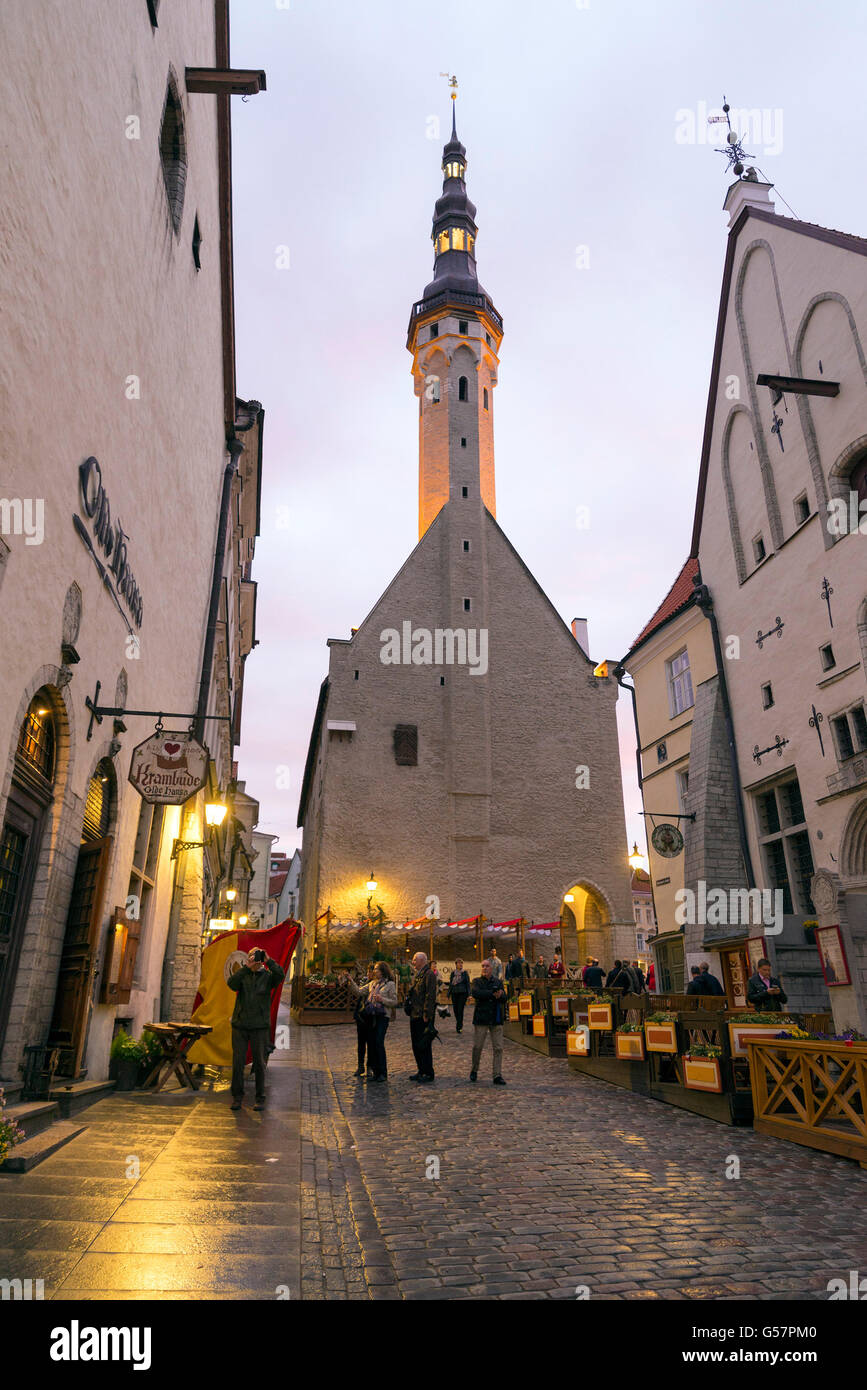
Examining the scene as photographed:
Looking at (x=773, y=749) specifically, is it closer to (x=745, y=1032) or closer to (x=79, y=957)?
(x=745, y=1032)

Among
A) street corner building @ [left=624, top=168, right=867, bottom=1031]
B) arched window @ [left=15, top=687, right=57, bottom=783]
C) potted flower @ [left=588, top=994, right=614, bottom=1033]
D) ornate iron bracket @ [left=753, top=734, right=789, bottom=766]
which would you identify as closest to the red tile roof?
street corner building @ [left=624, top=168, right=867, bottom=1031]

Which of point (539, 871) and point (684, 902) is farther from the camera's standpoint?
point (539, 871)

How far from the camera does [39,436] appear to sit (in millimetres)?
6449

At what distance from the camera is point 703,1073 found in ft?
32.6

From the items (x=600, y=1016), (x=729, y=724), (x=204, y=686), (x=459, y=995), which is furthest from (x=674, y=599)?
(x=600, y=1016)

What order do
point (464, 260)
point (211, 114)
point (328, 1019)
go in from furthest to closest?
1. point (464, 260)
2. point (328, 1019)
3. point (211, 114)

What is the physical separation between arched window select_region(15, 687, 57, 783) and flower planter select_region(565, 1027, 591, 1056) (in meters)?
9.28

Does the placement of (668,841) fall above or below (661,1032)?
above

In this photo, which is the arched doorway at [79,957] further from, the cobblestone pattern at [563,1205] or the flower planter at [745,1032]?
the flower planter at [745,1032]

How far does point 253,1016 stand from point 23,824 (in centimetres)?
428

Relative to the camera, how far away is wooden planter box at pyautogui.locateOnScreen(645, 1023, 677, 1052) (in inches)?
428
